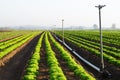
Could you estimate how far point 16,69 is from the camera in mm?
25469

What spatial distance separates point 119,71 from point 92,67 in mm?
3726

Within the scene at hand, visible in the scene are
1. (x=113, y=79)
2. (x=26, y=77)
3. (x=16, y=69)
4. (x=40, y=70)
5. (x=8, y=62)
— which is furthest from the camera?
(x=8, y=62)

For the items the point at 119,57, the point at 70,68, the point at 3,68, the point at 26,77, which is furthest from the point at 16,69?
the point at 119,57

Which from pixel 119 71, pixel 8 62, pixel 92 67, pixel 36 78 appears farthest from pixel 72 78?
pixel 8 62

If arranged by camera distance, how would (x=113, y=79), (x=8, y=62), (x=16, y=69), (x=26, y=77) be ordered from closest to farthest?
(x=26, y=77), (x=113, y=79), (x=16, y=69), (x=8, y=62)

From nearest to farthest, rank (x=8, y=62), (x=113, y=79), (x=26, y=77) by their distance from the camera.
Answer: (x=26, y=77) → (x=113, y=79) → (x=8, y=62)

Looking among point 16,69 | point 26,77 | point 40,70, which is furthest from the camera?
point 16,69

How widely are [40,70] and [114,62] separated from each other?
744 cm

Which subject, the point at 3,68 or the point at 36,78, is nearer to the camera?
the point at 36,78

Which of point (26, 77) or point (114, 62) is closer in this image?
point (26, 77)

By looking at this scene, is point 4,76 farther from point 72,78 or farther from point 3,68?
point 72,78

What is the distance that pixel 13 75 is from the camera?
22.7 meters

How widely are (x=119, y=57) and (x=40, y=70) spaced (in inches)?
418

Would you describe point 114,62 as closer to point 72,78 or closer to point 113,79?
point 113,79
